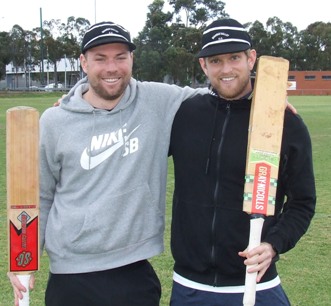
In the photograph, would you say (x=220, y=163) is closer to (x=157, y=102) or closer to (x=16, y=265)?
(x=157, y=102)

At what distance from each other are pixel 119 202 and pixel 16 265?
58 centimetres

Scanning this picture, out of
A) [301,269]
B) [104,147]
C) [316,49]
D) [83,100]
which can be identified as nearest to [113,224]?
[104,147]

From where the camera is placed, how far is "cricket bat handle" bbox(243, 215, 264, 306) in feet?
8.20

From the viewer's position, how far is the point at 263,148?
261 centimetres

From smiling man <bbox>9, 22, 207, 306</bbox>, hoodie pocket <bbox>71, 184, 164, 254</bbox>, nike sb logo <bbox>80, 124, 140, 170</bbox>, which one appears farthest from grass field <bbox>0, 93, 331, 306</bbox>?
nike sb logo <bbox>80, 124, 140, 170</bbox>

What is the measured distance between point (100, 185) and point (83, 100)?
460 mm

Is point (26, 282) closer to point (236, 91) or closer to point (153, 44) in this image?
point (236, 91)

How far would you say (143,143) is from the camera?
116 inches

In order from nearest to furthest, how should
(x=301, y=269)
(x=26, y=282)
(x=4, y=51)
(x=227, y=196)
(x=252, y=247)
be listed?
(x=252, y=247) → (x=227, y=196) → (x=26, y=282) → (x=301, y=269) → (x=4, y=51)

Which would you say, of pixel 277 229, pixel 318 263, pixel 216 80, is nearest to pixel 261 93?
pixel 216 80

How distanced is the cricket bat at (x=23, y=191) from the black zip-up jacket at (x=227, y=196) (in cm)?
72

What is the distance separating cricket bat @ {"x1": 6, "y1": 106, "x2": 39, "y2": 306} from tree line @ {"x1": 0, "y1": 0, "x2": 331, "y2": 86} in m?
55.1

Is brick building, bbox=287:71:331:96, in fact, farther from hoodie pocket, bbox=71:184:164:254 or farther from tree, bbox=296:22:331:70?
hoodie pocket, bbox=71:184:164:254

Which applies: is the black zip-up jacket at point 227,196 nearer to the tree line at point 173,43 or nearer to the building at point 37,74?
the tree line at point 173,43
